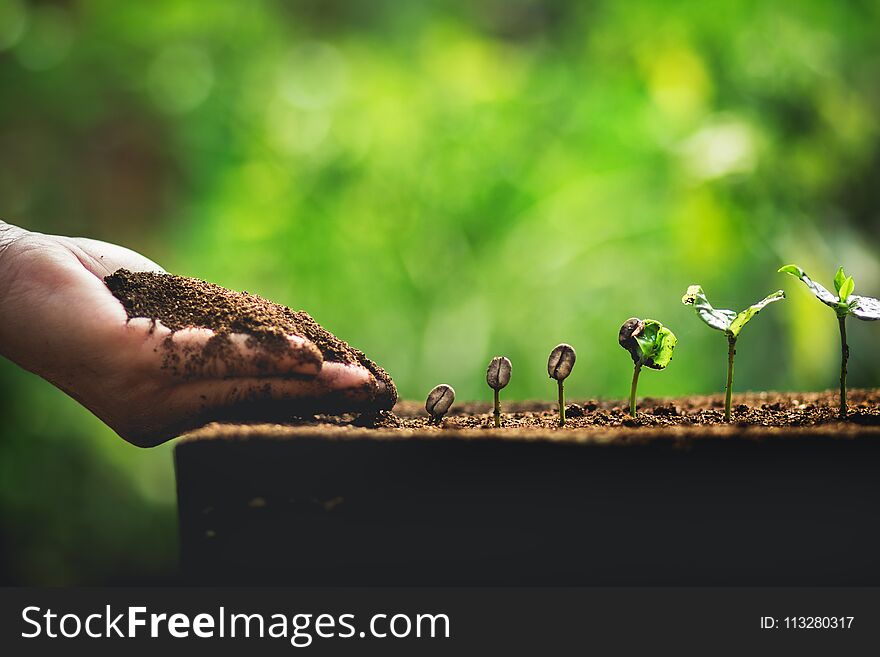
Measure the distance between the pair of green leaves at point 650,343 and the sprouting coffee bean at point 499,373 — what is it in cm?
14

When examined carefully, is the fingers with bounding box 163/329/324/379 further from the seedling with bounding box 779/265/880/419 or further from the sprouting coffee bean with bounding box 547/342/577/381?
the seedling with bounding box 779/265/880/419

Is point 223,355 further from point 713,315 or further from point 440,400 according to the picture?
point 713,315

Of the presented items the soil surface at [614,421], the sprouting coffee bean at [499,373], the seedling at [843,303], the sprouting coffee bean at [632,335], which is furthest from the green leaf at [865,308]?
the sprouting coffee bean at [499,373]

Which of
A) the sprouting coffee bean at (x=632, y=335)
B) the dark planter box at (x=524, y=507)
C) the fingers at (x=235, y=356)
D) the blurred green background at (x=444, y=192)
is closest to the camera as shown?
the dark planter box at (x=524, y=507)

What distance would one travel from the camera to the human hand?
0.91 m

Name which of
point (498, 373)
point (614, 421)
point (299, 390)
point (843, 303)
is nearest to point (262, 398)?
point (299, 390)

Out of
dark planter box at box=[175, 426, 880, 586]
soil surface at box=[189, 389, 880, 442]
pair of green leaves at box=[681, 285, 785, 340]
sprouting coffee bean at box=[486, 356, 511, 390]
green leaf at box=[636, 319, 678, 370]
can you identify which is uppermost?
pair of green leaves at box=[681, 285, 785, 340]

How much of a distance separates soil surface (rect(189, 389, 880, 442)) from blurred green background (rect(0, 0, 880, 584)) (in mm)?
1218

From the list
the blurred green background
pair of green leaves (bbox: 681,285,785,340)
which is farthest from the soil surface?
the blurred green background

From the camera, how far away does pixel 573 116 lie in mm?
2893

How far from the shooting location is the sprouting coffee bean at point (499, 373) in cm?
100

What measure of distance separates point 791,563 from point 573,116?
231 centimetres

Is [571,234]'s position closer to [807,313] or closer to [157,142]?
[807,313]

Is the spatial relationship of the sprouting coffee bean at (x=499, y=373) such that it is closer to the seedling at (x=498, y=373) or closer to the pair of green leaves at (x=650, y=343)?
the seedling at (x=498, y=373)
